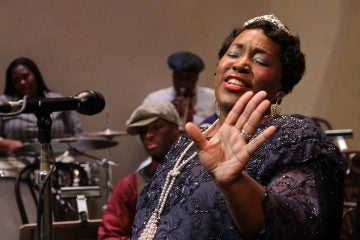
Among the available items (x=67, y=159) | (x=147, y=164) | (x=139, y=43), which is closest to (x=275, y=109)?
(x=147, y=164)

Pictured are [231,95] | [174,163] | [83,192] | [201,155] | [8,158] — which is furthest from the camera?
[8,158]

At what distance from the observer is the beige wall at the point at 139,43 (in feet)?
18.4

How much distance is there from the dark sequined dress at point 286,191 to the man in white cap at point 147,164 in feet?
4.57

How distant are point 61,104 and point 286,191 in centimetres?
83

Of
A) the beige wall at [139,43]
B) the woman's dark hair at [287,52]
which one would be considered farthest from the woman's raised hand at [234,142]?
the beige wall at [139,43]

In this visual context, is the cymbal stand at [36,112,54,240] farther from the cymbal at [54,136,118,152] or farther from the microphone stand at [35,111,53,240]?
the cymbal at [54,136,118,152]

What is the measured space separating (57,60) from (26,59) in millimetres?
439

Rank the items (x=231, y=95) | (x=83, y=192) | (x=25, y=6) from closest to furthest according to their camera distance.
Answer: (x=231, y=95) → (x=83, y=192) → (x=25, y=6)

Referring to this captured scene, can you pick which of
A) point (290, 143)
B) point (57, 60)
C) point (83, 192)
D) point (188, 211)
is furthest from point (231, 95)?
point (57, 60)

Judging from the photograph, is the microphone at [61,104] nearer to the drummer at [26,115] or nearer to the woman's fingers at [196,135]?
the woman's fingers at [196,135]

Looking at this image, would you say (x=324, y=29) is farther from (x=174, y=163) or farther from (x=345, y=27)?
(x=174, y=163)

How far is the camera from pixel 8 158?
4805 mm

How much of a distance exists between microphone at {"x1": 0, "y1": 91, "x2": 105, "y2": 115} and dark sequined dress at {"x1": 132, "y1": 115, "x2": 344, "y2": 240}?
462mm

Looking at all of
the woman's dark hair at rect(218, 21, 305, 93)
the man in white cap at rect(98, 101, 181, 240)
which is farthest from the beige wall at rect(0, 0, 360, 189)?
the woman's dark hair at rect(218, 21, 305, 93)
